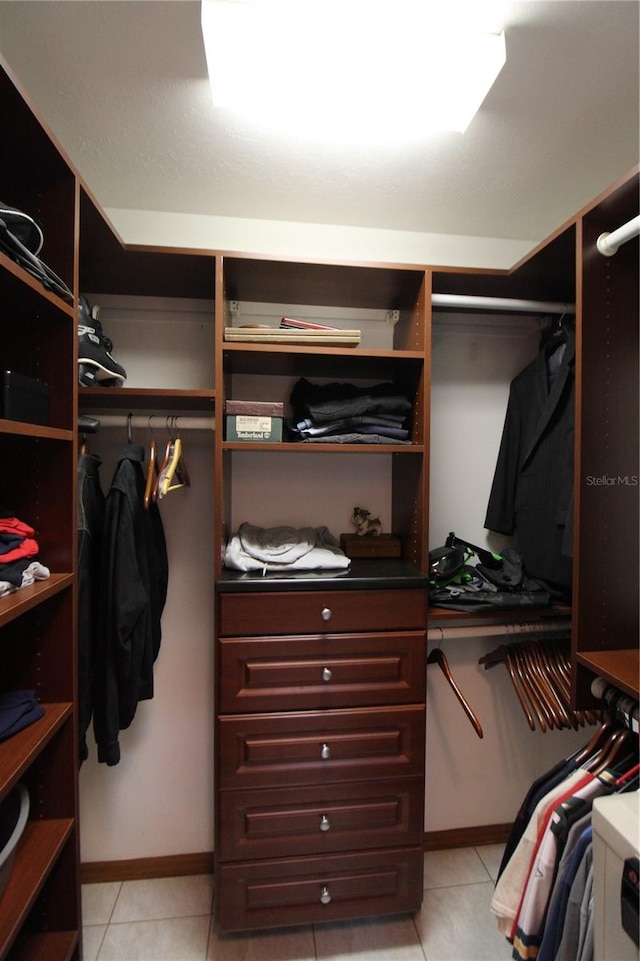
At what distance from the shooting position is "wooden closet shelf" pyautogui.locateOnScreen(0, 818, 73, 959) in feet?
2.42

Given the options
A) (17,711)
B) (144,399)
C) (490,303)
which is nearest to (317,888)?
(17,711)

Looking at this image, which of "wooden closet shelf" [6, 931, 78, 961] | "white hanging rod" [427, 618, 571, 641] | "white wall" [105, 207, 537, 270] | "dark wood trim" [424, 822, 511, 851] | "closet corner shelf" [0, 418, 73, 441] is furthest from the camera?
"dark wood trim" [424, 822, 511, 851]

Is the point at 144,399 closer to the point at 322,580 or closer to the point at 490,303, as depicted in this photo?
the point at 322,580

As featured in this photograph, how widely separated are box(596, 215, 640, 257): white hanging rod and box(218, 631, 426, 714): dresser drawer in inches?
46.7

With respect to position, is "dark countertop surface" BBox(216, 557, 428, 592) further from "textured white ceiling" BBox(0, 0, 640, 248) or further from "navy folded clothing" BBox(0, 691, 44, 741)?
"textured white ceiling" BBox(0, 0, 640, 248)

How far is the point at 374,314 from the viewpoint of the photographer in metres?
1.54

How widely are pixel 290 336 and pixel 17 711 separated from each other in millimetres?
1174

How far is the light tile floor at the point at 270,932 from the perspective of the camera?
1234mm

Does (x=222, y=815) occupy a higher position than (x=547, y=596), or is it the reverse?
(x=547, y=596)

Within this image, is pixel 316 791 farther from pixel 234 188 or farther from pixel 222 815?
pixel 234 188

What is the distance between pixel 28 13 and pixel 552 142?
1360 millimetres

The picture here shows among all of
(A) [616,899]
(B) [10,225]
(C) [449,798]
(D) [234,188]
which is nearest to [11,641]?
(B) [10,225]

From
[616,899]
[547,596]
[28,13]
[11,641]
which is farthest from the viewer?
[547,596]

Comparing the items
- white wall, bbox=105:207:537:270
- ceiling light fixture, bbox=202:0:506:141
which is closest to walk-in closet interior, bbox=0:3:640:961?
white wall, bbox=105:207:537:270
